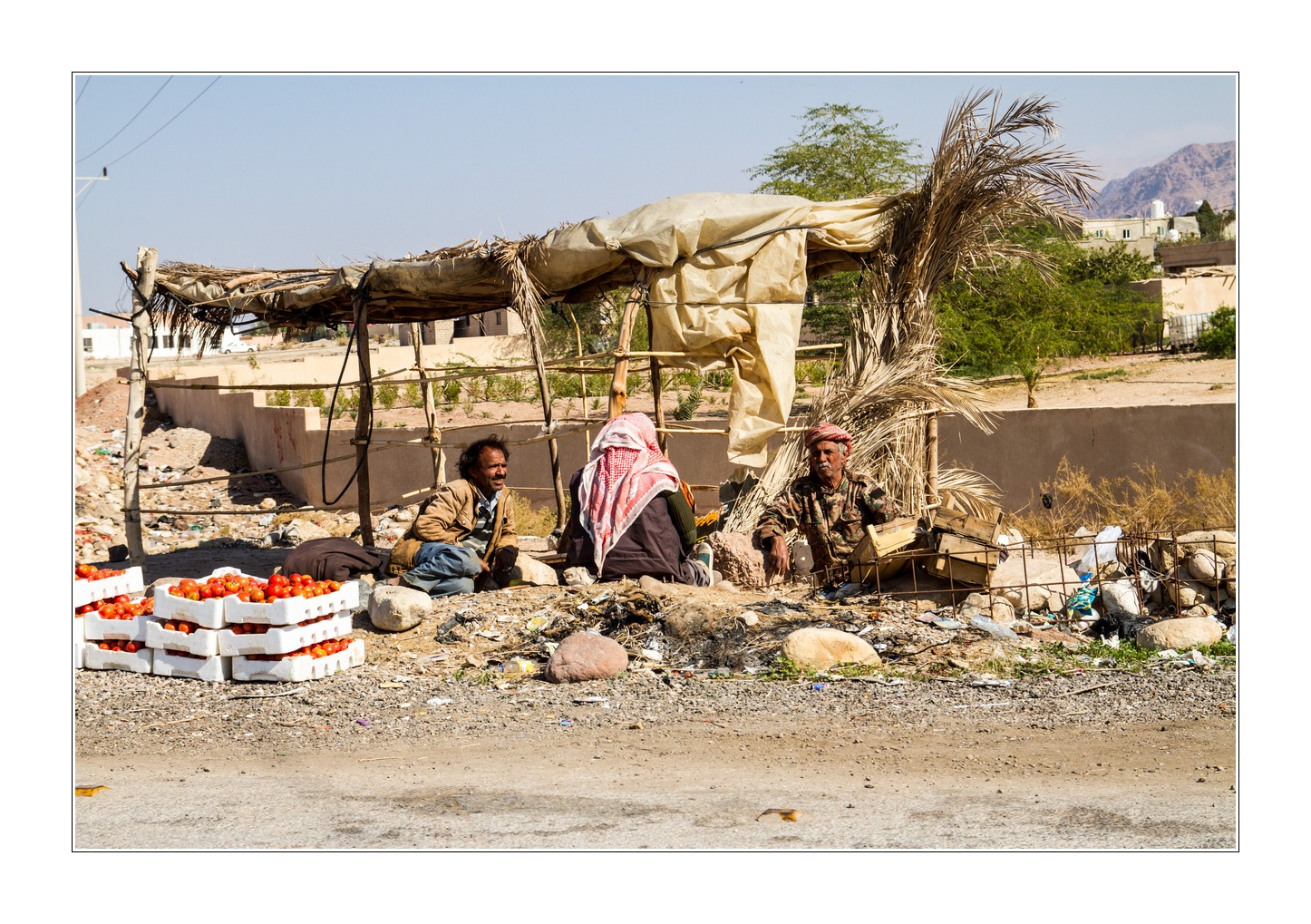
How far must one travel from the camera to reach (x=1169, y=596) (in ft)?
21.3

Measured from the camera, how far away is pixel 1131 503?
34.8 ft

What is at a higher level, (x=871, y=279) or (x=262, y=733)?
(x=871, y=279)

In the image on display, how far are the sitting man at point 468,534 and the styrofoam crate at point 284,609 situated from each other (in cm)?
112

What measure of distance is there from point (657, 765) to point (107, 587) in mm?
3499

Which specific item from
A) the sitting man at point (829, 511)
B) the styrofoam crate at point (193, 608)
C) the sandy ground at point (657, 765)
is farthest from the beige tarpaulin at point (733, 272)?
the styrofoam crate at point (193, 608)

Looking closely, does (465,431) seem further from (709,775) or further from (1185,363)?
(1185,363)

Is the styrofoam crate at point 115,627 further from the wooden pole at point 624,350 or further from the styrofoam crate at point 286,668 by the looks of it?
the wooden pole at point 624,350

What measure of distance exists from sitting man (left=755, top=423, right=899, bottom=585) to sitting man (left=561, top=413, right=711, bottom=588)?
0.50 meters

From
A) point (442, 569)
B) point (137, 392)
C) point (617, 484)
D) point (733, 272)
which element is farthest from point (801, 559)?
point (137, 392)

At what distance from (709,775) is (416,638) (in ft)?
8.44

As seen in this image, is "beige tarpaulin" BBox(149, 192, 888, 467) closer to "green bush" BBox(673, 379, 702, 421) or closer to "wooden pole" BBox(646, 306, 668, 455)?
"wooden pole" BBox(646, 306, 668, 455)

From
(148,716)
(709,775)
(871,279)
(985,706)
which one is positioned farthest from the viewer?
(871,279)

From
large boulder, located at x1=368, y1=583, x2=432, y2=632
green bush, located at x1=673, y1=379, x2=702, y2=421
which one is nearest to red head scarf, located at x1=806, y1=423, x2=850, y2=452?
large boulder, located at x1=368, y1=583, x2=432, y2=632

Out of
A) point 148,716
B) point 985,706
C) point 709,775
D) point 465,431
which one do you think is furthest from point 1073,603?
point 465,431
